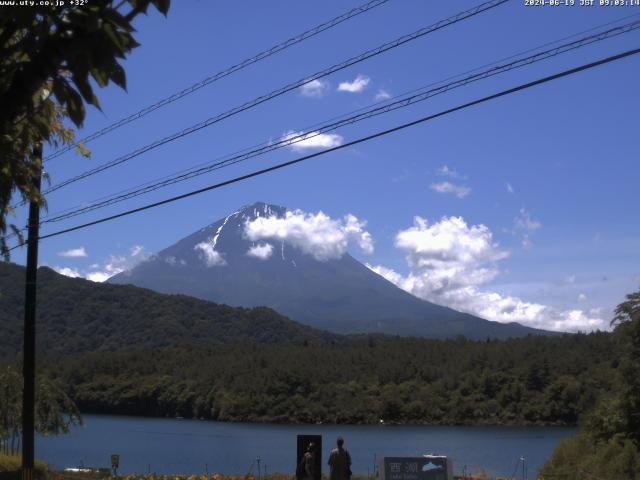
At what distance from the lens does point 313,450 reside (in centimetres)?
1557

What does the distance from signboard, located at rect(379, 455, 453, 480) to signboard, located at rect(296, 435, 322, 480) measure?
1.87 metres

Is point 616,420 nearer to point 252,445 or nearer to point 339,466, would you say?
point 339,466

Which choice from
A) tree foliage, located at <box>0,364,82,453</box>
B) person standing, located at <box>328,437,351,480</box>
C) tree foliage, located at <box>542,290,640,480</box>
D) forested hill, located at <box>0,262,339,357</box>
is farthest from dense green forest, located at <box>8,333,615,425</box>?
person standing, located at <box>328,437,351,480</box>

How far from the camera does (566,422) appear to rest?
101 meters

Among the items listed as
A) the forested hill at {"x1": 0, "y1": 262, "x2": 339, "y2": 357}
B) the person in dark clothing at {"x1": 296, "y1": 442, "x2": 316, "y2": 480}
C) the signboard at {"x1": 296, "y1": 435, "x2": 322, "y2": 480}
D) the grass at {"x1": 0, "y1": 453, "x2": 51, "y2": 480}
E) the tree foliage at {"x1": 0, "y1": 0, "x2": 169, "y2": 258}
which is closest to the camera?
the tree foliage at {"x1": 0, "y1": 0, "x2": 169, "y2": 258}

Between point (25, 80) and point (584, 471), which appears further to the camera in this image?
point (584, 471)

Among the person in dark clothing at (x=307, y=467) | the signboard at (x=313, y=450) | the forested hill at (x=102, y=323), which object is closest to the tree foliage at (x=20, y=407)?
the signboard at (x=313, y=450)

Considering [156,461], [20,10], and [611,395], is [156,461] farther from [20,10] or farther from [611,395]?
[20,10]

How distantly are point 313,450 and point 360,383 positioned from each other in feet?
342

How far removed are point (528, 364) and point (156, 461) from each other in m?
68.2

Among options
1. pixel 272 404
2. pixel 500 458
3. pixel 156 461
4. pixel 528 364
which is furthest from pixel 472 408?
pixel 156 461

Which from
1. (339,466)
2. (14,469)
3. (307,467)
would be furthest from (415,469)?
(14,469)

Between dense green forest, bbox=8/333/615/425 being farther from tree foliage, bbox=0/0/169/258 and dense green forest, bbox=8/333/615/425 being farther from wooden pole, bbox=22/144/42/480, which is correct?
tree foliage, bbox=0/0/169/258

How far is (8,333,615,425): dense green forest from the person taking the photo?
4205 inches
